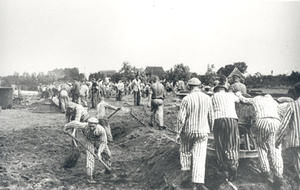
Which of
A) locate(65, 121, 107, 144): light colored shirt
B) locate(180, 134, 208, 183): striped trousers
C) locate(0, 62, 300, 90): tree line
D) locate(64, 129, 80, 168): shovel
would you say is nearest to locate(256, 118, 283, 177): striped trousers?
locate(180, 134, 208, 183): striped trousers

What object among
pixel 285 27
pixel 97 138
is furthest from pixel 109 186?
pixel 285 27

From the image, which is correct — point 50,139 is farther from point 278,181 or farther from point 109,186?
point 278,181

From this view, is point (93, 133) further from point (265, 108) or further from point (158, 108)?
point (158, 108)

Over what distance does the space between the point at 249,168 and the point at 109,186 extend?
2445mm

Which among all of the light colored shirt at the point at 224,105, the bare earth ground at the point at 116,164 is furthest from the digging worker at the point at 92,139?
the light colored shirt at the point at 224,105

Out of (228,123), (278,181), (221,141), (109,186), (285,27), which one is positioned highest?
(285,27)

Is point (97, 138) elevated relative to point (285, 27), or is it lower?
lower

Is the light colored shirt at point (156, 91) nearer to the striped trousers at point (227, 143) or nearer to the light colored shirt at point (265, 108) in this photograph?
the light colored shirt at point (265, 108)

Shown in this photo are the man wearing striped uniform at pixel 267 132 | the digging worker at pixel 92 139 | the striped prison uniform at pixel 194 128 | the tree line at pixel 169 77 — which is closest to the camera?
the striped prison uniform at pixel 194 128

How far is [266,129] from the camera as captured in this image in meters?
4.57

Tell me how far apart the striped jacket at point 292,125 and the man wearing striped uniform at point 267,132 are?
26cm

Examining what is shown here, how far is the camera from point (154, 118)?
9.38m

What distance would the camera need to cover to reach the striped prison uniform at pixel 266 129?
176 inches

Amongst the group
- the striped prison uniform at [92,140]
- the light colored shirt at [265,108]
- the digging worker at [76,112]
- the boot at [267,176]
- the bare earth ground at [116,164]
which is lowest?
the bare earth ground at [116,164]
